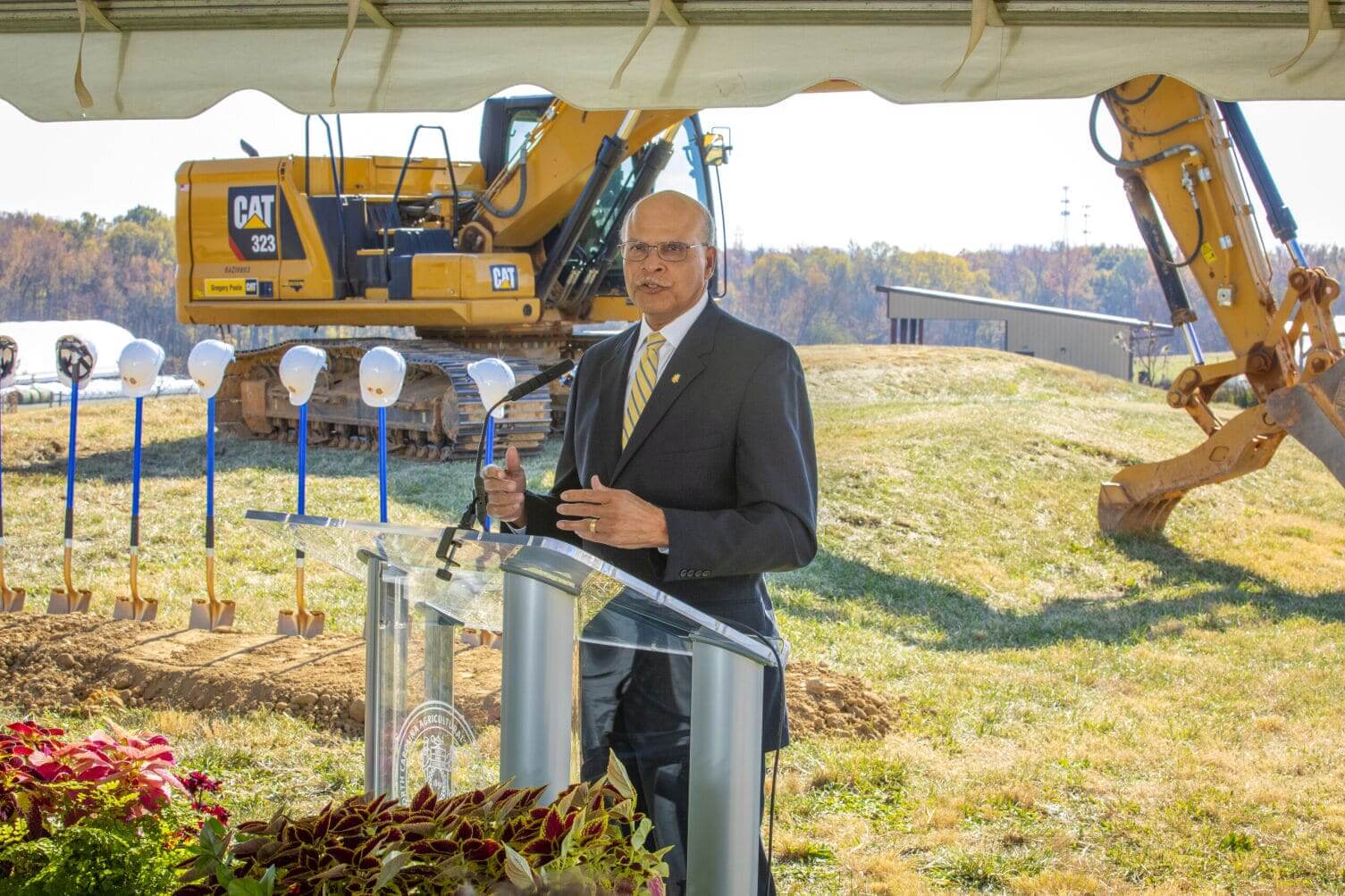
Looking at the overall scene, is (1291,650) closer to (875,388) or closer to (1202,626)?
(1202,626)

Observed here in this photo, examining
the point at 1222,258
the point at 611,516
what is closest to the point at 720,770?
the point at 611,516

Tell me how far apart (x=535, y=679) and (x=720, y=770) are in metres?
0.37

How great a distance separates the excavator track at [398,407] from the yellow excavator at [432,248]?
1.1 inches

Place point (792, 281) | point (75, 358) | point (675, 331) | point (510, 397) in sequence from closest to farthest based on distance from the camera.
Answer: point (510, 397) → point (675, 331) → point (75, 358) → point (792, 281)

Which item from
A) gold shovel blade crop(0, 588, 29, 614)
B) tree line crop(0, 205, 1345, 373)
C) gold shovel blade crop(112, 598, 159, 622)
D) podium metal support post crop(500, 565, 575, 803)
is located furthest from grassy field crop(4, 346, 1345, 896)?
tree line crop(0, 205, 1345, 373)

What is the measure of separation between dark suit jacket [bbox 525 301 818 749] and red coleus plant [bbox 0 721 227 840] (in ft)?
2.95

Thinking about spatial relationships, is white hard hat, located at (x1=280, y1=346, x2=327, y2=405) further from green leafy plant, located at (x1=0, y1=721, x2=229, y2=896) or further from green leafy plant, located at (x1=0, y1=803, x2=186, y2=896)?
green leafy plant, located at (x1=0, y1=803, x2=186, y2=896)

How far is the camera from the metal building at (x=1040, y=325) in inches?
2021

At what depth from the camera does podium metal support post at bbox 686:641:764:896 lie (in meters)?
2.44

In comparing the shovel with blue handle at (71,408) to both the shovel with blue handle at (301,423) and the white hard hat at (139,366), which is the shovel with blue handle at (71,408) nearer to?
the white hard hat at (139,366)

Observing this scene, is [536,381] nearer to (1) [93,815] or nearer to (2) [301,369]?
(1) [93,815]

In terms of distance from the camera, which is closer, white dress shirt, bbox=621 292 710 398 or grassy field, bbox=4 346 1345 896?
white dress shirt, bbox=621 292 710 398

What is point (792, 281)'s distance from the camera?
90875mm

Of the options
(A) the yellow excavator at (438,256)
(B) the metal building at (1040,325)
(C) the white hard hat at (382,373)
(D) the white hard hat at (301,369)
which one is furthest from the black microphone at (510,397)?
(B) the metal building at (1040,325)
